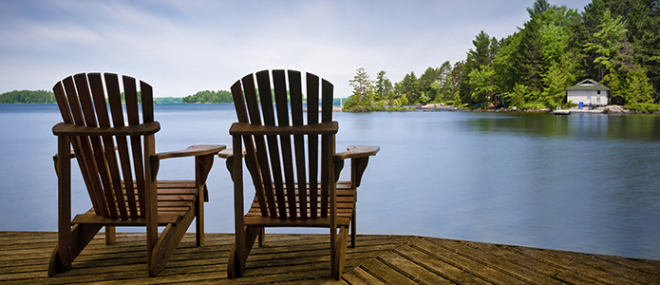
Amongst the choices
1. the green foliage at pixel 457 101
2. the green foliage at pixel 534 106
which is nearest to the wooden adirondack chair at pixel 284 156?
the green foliage at pixel 534 106

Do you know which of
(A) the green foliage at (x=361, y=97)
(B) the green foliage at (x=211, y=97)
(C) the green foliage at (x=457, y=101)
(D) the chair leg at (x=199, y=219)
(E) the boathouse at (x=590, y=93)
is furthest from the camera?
(B) the green foliage at (x=211, y=97)

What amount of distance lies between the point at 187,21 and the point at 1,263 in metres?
51.2

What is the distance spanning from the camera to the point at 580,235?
451 centimetres

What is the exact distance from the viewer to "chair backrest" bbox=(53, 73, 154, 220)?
1835mm

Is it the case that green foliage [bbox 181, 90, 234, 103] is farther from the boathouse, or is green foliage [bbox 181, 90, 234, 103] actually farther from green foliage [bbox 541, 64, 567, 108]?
the boathouse

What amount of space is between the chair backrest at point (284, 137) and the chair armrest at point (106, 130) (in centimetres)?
40

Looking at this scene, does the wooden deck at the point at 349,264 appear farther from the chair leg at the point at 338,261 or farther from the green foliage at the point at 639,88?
the green foliage at the point at 639,88

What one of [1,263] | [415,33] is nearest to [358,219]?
[1,263]

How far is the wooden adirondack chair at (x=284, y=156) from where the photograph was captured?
1815 mm

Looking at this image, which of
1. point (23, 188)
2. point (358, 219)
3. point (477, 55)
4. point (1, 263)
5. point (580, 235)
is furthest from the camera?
point (477, 55)

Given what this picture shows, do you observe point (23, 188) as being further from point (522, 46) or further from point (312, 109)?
point (522, 46)

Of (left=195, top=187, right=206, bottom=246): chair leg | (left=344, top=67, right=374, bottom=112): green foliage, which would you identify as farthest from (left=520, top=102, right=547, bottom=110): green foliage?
(left=195, top=187, right=206, bottom=246): chair leg

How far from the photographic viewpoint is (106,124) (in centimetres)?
188

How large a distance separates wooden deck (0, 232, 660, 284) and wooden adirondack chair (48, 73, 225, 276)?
0.15m
